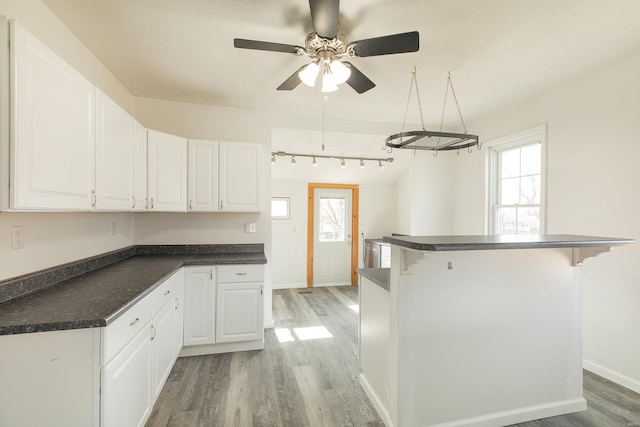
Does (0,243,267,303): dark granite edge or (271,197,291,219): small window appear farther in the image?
(271,197,291,219): small window

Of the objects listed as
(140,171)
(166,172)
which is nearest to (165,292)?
(140,171)

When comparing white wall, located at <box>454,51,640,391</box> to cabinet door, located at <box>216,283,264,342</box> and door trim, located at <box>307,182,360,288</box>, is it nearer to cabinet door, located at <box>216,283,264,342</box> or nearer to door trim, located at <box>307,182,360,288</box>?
cabinet door, located at <box>216,283,264,342</box>

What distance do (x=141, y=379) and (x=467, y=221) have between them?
375 cm

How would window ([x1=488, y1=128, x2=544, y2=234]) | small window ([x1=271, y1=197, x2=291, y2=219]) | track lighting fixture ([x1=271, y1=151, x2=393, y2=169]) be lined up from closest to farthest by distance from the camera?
window ([x1=488, y1=128, x2=544, y2=234]), track lighting fixture ([x1=271, y1=151, x2=393, y2=169]), small window ([x1=271, y1=197, x2=291, y2=219])

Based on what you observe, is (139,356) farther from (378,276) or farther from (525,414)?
(525,414)

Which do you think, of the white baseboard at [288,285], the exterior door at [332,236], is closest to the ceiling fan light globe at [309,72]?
the exterior door at [332,236]

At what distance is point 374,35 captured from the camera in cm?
193

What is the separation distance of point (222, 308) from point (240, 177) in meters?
1.31

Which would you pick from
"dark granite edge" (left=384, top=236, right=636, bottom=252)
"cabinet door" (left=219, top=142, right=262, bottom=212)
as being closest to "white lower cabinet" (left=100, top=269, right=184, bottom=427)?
"cabinet door" (left=219, top=142, right=262, bottom=212)

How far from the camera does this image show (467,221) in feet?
12.3

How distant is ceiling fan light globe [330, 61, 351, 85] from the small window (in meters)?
3.59

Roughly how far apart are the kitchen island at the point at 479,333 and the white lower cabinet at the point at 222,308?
1.24 m

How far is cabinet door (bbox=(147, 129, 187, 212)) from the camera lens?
2.60m

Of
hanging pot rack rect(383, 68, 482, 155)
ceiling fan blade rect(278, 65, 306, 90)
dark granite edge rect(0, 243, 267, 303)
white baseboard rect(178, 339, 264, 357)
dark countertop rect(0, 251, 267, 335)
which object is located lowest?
white baseboard rect(178, 339, 264, 357)
